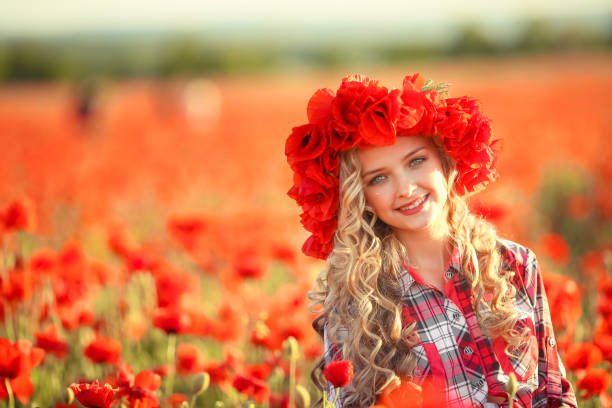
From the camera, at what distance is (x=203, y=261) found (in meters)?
3.76

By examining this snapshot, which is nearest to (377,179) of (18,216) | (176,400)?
(176,400)

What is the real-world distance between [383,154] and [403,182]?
10cm

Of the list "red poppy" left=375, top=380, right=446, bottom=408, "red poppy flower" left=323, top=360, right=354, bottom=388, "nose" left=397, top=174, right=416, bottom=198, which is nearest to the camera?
"red poppy flower" left=323, top=360, right=354, bottom=388

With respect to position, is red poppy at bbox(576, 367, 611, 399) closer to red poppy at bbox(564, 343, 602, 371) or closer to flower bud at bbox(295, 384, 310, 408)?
red poppy at bbox(564, 343, 602, 371)

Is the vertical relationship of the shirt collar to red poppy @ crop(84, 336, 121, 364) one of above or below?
above

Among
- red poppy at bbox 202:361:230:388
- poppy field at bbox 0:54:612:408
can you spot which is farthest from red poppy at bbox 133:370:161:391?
red poppy at bbox 202:361:230:388

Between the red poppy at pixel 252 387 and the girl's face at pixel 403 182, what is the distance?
62cm

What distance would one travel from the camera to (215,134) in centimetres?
1177

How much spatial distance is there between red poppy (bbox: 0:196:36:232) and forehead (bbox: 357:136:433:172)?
1653 millimetres

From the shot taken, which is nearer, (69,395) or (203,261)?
(69,395)

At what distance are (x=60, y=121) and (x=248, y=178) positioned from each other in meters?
10.3

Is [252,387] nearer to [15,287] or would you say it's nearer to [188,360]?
[188,360]

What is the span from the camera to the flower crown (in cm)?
191

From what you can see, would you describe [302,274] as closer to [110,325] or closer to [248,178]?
[110,325]
